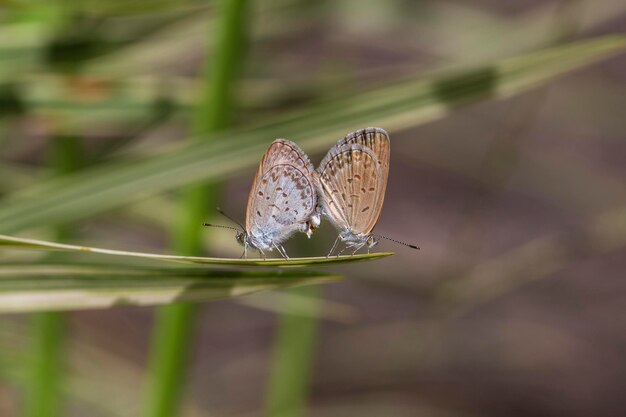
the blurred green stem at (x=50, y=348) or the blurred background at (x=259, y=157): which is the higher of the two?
the blurred background at (x=259, y=157)

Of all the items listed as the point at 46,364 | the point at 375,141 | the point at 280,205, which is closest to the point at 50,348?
the point at 46,364

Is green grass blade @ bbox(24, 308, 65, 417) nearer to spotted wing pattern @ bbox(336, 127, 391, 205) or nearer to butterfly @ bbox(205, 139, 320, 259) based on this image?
butterfly @ bbox(205, 139, 320, 259)

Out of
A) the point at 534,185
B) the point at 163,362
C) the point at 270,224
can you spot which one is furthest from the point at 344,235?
the point at 534,185

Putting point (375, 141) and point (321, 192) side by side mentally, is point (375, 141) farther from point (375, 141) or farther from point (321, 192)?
point (321, 192)

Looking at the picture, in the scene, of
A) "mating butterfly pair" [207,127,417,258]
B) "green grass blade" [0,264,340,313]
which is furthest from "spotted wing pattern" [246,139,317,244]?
"green grass blade" [0,264,340,313]

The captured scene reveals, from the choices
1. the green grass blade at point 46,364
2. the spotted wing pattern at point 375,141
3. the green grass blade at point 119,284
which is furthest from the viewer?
the green grass blade at point 46,364

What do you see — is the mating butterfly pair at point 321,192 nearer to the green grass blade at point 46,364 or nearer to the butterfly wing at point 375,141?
the butterfly wing at point 375,141

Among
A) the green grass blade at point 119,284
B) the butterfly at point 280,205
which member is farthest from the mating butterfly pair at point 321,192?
the green grass blade at point 119,284
